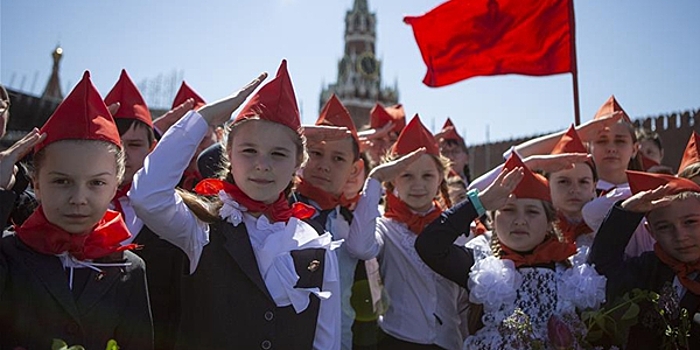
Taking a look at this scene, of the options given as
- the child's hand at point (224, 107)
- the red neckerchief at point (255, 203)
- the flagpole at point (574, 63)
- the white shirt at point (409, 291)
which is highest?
the flagpole at point (574, 63)

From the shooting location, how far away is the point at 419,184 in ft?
9.92

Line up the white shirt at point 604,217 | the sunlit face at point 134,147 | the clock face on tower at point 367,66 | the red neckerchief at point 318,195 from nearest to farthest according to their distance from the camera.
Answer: the sunlit face at point 134,147
the white shirt at point 604,217
the red neckerchief at point 318,195
the clock face on tower at point 367,66

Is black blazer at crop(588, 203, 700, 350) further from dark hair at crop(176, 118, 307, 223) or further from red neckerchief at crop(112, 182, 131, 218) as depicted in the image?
red neckerchief at crop(112, 182, 131, 218)

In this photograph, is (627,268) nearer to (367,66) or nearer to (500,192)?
(500,192)

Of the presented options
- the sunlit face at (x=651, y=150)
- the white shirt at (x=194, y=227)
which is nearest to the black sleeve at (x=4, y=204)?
the white shirt at (x=194, y=227)

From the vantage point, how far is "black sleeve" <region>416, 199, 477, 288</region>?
2545mm

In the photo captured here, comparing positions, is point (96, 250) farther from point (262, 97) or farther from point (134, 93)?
point (134, 93)

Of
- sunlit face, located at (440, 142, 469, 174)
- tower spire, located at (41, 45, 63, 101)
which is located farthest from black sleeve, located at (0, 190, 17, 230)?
tower spire, located at (41, 45, 63, 101)

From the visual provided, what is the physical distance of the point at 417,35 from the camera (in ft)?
16.6

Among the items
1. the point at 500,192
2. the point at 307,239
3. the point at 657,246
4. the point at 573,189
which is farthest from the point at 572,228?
the point at 307,239

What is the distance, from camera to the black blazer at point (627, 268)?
2338 mm

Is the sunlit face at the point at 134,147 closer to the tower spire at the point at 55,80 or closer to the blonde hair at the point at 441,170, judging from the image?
the blonde hair at the point at 441,170

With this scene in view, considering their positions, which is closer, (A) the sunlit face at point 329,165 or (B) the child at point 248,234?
(B) the child at point 248,234

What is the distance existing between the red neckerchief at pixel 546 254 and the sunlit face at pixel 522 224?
0.04m
